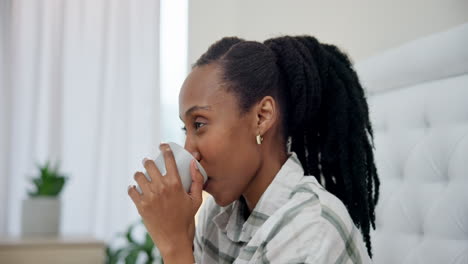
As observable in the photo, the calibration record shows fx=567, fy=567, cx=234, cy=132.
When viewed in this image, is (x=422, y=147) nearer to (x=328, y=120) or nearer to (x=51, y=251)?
(x=328, y=120)

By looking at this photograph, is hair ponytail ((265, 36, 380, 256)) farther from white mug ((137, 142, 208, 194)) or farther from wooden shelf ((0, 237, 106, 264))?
wooden shelf ((0, 237, 106, 264))

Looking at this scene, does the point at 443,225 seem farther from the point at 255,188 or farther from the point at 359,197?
the point at 255,188

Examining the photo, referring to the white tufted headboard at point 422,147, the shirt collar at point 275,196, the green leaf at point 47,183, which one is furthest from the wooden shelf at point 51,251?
the shirt collar at point 275,196

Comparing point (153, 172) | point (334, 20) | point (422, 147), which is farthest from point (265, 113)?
point (334, 20)

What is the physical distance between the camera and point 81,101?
2.97 m

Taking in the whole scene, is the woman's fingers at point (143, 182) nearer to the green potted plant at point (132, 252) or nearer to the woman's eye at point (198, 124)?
the woman's eye at point (198, 124)

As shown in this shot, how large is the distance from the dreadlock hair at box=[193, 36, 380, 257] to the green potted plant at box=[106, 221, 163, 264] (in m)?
1.85

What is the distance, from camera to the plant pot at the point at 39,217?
101 inches

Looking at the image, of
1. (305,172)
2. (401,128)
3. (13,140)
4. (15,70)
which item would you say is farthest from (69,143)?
(305,172)

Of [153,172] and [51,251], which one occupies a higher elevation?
[153,172]

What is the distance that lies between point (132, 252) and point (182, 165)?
1.94m

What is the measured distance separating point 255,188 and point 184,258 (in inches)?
7.1

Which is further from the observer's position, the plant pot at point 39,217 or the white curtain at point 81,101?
the white curtain at point 81,101

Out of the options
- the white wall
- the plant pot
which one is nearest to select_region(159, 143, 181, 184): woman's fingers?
the white wall
